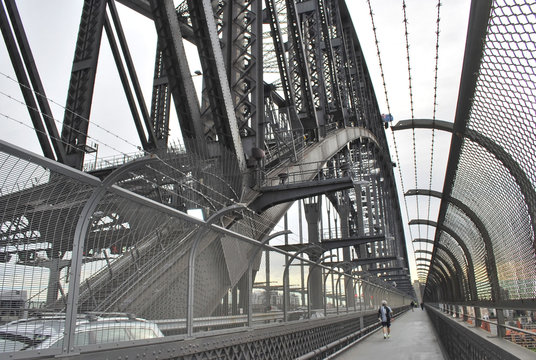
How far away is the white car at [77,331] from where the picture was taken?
295 centimetres

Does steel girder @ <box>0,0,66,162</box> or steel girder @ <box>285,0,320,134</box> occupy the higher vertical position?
steel girder @ <box>285,0,320,134</box>

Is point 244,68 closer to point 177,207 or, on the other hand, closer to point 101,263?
point 177,207

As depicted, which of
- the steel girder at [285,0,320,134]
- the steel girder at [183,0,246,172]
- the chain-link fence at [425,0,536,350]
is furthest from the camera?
the steel girder at [285,0,320,134]

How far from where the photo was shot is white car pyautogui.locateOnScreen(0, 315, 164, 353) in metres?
2.95

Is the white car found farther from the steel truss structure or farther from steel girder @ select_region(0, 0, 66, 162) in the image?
steel girder @ select_region(0, 0, 66, 162)

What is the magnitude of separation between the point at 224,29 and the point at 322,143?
8378 mm

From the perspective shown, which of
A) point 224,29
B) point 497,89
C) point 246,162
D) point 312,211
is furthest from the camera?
point 312,211

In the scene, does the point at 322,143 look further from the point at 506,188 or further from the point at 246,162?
the point at 506,188

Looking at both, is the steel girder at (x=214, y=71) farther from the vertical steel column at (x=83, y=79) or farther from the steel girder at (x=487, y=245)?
the steel girder at (x=487, y=245)

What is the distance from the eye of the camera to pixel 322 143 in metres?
20.2

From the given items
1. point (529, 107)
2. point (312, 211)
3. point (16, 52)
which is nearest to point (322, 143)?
point (312, 211)

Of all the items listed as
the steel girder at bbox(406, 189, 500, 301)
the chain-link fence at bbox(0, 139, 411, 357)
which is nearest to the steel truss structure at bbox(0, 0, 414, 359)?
the chain-link fence at bbox(0, 139, 411, 357)

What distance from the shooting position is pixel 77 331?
3.49 meters

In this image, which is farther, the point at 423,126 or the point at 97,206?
the point at 423,126
